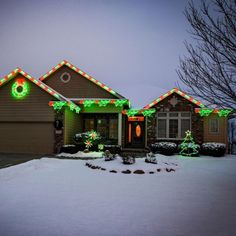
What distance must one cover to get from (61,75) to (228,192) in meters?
15.3

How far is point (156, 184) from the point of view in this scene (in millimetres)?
6922

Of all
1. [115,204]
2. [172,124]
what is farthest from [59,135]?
[115,204]

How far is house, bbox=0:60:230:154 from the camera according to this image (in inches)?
586

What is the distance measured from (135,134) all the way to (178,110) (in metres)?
4.37

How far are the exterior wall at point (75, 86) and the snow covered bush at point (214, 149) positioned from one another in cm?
760

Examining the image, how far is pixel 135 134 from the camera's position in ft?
60.8

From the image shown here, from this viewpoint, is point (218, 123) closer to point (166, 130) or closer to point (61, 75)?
point (166, 130)

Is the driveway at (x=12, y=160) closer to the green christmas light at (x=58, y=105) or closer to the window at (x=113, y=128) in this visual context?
the green christmas light at (x=58, y=105)

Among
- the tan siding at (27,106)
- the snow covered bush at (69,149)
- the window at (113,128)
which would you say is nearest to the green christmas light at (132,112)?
the window at (113,128)

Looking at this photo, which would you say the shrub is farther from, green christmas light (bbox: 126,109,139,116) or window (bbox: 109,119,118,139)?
window (bbox: 109,119,118,139)

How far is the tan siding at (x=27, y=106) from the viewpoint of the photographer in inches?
587

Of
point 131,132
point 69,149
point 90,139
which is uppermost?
point 131,132

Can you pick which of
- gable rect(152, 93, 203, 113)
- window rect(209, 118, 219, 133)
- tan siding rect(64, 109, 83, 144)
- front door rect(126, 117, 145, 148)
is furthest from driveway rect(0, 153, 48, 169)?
window rect(209, 118, 219, 133)

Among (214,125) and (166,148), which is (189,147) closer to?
(166,148)
